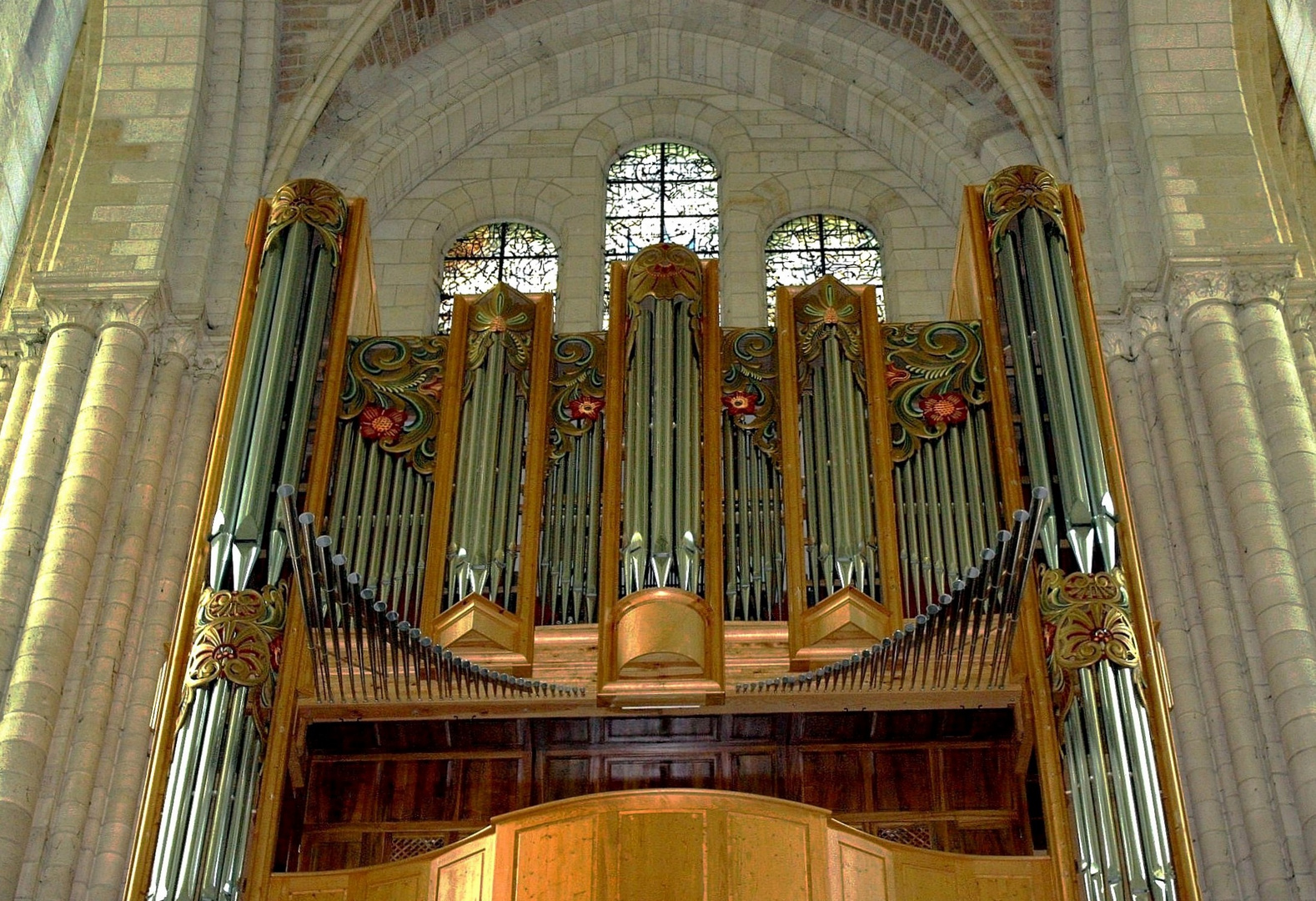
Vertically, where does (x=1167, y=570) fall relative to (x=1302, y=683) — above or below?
above

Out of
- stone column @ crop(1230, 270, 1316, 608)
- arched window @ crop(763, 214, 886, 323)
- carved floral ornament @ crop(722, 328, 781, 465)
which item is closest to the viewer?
stone column @ crop(1230, 270, 1316, 608)

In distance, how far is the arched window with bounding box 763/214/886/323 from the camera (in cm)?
1488

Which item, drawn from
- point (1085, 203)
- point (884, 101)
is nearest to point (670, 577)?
point (1085, 203)

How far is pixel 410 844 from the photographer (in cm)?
1060

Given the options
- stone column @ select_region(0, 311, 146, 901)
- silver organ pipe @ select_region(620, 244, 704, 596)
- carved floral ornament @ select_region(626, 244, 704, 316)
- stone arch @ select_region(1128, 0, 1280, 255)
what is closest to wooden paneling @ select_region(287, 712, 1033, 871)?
silver organ pipe @ select_region(620, 244, 704, 596)

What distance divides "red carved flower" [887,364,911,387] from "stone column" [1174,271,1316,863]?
173 centimetres

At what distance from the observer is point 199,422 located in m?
12.2

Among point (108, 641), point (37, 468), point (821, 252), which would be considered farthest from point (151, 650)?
point (821, 252)

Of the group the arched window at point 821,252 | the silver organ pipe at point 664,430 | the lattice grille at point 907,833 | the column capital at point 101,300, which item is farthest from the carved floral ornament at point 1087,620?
the column capital at point 101,300

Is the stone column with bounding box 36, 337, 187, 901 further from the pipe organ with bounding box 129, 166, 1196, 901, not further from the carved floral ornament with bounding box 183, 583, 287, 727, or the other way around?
the carved floral ornament with bounding box 183, 583, 287, 727

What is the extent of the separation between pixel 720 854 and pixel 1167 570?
3457 millimetres

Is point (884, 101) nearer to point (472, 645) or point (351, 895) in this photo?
point (472, 645)

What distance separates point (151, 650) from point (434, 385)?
214cm

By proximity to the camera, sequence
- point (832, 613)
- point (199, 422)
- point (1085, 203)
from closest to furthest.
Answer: point (832, 613) < point (199, 422) < point (1085, 203)
